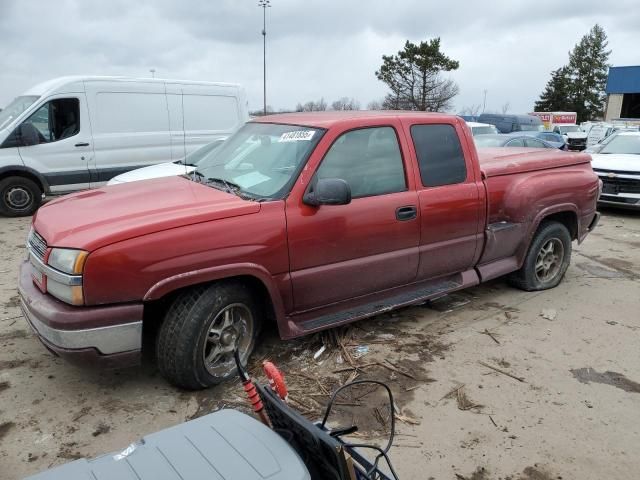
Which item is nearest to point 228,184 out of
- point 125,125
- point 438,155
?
point 438,155

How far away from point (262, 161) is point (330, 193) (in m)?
0.75

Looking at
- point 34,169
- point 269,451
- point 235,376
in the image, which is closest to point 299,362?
point 235,376

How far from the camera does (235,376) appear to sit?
11.8 ft

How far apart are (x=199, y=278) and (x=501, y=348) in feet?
8.22

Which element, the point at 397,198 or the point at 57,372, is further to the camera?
the point at 397,198

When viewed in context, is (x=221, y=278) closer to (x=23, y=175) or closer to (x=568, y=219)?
(x=568, y=219)

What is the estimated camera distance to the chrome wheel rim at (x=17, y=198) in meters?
9.02

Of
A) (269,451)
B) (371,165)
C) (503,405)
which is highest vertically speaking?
(371,165)

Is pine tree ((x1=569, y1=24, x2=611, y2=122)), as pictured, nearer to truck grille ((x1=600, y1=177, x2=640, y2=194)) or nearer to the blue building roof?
the blue building roof

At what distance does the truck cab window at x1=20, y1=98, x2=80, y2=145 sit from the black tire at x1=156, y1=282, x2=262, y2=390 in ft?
23.8

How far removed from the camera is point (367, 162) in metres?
3.94

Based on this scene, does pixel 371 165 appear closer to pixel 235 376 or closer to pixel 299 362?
pixel 299 362

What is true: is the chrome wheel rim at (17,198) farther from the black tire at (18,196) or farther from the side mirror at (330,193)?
the side mirror at (330,193)

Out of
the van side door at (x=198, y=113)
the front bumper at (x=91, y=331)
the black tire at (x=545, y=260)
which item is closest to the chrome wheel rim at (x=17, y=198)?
the van side door at (x=198, y=113)
